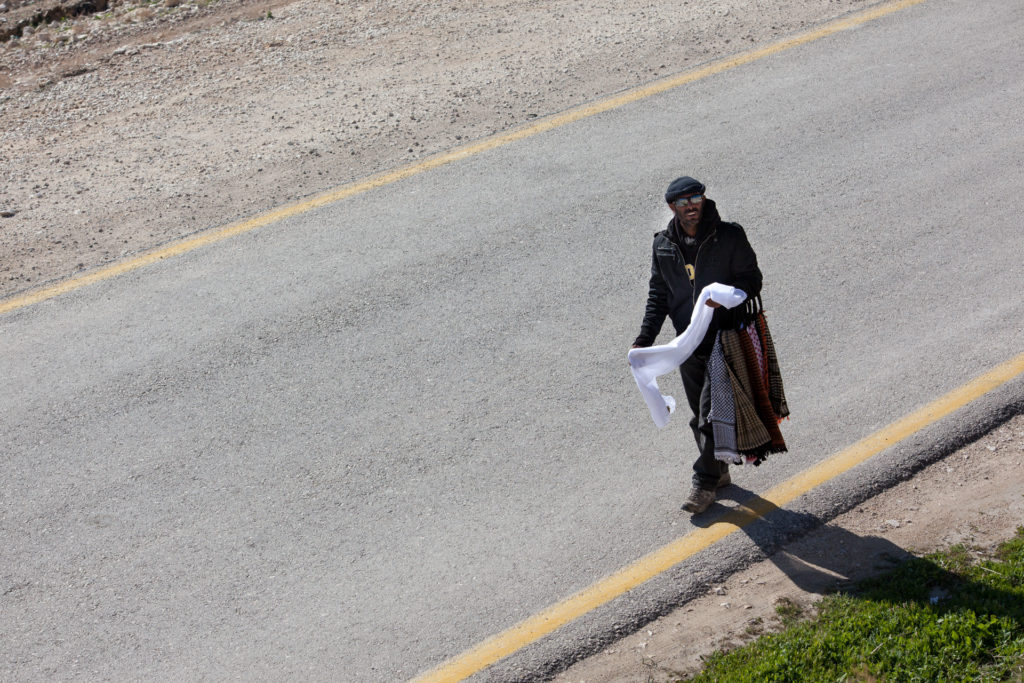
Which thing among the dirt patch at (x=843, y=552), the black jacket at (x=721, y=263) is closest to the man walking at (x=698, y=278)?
the black jacket at (x=721, y=263)

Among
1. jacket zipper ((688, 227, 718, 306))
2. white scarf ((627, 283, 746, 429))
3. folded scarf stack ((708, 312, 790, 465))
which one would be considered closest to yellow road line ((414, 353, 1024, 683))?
folded scarf stack ((708, 312, 790, 465))

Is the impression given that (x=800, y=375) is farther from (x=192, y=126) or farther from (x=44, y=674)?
(x=192, y=126)

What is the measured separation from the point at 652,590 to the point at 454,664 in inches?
41.0

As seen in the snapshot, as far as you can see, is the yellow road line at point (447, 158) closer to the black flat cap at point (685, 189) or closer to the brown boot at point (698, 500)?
the black flat cap at point (685, 189)

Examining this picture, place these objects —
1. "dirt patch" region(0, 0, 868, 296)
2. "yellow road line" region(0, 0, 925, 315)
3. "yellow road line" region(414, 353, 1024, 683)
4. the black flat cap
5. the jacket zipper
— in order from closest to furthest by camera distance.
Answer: "yellow road line" region(414, 353, 1024, 683), the black flat cap, the jacket zipper, "yellow road line" region(0, 0, 925, 315), "dirt patch" region(0, 0, 868, 296)

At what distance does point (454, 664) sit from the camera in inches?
193

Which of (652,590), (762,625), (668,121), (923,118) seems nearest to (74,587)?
(652,590)

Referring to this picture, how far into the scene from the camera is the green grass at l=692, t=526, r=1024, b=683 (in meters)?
4.45

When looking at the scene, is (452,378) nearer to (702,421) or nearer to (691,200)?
(702,421)

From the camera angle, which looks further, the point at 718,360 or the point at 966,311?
the point at 966,311

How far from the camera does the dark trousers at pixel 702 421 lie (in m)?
5.35

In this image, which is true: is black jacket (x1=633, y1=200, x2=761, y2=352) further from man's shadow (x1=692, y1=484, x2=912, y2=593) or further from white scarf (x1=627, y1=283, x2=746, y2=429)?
man's shadow (x1=692, y1=484, x2=912, y2=593)

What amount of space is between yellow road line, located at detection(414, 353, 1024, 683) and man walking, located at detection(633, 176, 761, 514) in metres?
→ 0.23

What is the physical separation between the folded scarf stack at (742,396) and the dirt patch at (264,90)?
200 inches
